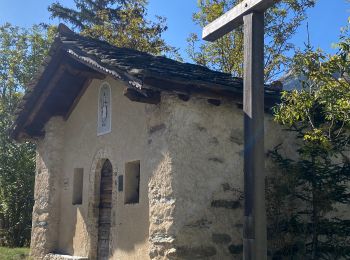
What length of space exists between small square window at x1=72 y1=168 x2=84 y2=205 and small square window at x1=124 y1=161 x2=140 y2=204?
1.88 meters

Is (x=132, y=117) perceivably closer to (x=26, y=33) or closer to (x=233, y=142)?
(x=233, y=142)

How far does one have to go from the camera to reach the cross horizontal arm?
4.59 meters

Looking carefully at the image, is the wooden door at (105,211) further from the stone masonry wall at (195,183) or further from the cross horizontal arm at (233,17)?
the cross horizontal arm at (233,17)

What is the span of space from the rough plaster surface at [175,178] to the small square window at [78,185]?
660mm

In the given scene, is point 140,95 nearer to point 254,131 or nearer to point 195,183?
point 195,183

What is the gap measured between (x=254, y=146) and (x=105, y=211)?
4364 millimetres

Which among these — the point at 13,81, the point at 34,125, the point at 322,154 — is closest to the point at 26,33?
the point at 13,81

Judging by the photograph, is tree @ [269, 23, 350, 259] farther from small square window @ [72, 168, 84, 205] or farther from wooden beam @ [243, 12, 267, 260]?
small square window @ [72, 168, 84, 205]

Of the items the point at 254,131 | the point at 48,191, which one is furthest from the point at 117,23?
the point at 254,131

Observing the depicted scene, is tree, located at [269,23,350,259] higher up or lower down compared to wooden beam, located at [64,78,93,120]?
lower down

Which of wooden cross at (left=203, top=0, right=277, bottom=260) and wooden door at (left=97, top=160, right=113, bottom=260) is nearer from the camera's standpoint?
wooden cross at (left=203, top=0, right=277, bottom=260)

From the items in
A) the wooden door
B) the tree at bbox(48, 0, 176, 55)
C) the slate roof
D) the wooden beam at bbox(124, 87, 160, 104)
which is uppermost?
the tree at bbox(48, 0, 176, 55)

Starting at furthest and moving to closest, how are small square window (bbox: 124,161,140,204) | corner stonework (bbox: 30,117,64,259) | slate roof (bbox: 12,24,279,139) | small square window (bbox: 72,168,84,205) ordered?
corner stonework (bbox: 30,117,64,259) < small square window (bbox: 72,168,84,205) < small square window (bbox: 124,161,140,204) < slate roof (bbox: 12,24,279,139)

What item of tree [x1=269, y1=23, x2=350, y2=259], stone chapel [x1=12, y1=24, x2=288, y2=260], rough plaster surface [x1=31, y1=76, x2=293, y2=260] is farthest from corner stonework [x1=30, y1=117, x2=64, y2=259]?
tree [x1=269, y1=23, x2=350, y2=259]
